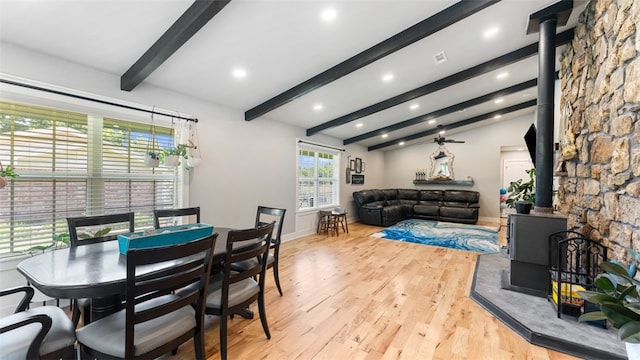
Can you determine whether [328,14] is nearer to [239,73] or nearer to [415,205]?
[239,73]

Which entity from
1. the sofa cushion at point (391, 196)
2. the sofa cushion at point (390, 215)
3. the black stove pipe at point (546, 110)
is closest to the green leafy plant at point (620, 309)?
the black stove pipe at point (546, 110)

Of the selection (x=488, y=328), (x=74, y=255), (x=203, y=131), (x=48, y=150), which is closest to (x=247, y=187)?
(x=203, y=131)

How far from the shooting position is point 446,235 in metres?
5.81

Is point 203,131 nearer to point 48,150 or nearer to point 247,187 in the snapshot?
point 247,187

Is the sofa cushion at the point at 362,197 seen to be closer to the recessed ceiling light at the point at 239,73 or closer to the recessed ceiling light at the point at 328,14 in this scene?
the recessed ceiling light at the point at 239,73

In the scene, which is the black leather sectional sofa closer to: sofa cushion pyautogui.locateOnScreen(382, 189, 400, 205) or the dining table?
sofa cushion pyautogui.locateOnScreen(382, 189, 400, 205)

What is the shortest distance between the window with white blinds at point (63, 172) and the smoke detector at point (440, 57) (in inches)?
152

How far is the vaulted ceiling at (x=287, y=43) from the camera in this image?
7.15 ft

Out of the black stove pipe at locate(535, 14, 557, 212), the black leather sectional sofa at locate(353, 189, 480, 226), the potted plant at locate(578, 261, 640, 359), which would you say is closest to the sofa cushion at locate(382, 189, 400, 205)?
the black leather sectional sofa at locate(353, 189, 480, 226)

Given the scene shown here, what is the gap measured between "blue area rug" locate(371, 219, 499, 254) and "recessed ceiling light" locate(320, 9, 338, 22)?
Answer: 433 centimetres

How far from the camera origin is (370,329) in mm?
2223

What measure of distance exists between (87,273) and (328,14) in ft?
8.86

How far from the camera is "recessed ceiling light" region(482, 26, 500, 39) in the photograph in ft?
9.97

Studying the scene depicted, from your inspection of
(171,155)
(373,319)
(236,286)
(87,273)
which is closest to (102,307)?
(87,273)
